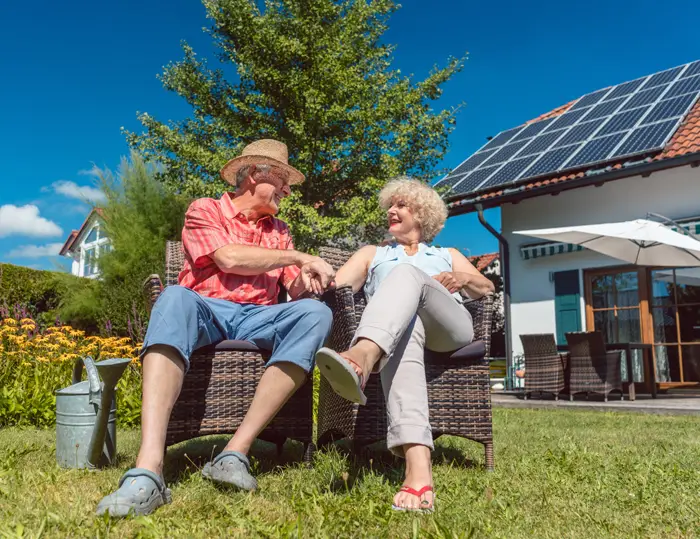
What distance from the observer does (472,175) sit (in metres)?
10.8

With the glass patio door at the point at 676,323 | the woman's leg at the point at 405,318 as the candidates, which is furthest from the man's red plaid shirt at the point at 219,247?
the glass patio door at the point at 676,323

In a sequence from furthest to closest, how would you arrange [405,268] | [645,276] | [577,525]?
1. [645,276]
2. [405,268]
3. [577,525]

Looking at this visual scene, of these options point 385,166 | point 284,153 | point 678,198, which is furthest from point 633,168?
point 284,153

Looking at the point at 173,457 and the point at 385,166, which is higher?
the point at 385,166

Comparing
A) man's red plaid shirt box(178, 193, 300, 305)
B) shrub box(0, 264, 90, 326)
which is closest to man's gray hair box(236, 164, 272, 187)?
man's red plaid shirt box(178, 193, 300, 305)

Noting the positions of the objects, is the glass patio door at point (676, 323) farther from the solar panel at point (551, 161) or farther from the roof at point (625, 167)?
the solar panel at point (551, 161)

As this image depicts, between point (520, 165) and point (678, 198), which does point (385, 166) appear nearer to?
point (520, 165)

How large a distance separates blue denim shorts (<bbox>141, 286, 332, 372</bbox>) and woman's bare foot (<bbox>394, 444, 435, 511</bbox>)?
1.73 feet

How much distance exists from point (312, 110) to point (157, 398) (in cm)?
803

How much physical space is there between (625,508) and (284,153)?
6.67 feet

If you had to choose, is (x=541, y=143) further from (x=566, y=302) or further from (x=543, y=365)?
(x=543, y=365)

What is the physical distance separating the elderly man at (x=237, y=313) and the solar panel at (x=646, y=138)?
6.64 m

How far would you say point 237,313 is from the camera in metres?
2.64

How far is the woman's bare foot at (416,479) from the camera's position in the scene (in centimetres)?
191
